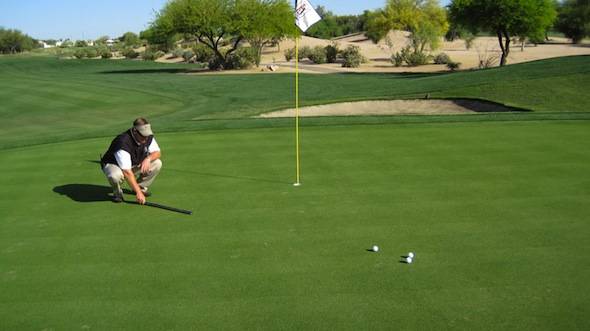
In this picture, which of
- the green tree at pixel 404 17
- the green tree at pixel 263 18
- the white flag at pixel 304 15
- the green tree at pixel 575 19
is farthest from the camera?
the green tree at pixel 404 17

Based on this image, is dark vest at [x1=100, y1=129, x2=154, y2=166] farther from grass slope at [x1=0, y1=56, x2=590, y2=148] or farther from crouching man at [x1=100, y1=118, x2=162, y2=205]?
grass slope at [x1=0, y1=56, x2=590, y2=148]

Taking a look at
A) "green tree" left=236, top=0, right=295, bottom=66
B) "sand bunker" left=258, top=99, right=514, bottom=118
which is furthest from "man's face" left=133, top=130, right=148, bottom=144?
"green tree" left=236, top=0, right=295, bottom=66

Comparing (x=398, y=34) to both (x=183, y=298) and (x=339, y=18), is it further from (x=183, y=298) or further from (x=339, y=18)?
(x=183, y=298)

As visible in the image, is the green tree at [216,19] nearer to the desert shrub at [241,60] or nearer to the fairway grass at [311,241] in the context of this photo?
the desert shrub at [241,60]

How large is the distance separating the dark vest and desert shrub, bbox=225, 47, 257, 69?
40.9 m

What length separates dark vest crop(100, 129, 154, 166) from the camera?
7879 millimetres

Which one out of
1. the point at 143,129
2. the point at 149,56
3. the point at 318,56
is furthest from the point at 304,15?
the point at 149,56

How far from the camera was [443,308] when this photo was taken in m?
4.75

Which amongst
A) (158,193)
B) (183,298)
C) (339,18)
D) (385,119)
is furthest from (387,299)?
(339,18)

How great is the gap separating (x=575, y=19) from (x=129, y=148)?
7148 cm

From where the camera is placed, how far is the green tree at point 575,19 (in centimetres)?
6606

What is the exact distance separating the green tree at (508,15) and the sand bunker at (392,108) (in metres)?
19.5

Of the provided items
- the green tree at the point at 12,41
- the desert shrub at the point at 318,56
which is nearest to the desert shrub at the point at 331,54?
the desert shrub at the point at 318,56

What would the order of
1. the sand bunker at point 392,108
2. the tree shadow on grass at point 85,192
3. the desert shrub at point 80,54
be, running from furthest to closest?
the desert shrub at point 80,54 < the sand bunker at point 392,108 < the tree shadow on grass at point 85,192
